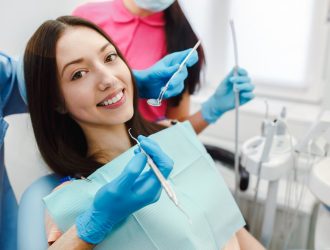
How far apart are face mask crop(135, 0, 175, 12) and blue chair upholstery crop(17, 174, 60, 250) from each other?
2.05ft

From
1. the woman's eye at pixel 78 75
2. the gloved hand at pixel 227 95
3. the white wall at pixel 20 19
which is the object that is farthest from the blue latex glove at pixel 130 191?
the gloved hand at pixel 227 95

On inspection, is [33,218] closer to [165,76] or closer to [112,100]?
[112,100]

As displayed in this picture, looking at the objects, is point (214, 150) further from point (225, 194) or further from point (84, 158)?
point (84, 158)

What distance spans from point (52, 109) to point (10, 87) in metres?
0.12

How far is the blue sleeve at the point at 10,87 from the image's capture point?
80cm

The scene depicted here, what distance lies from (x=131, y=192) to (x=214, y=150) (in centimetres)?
103

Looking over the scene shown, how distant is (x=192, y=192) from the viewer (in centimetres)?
87

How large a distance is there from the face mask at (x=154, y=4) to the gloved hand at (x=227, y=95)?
0.31 meters

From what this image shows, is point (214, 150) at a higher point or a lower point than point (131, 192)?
lower

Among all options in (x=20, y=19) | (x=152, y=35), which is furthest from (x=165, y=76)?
(x=20, y=19)

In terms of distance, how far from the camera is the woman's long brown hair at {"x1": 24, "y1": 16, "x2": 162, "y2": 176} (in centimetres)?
77

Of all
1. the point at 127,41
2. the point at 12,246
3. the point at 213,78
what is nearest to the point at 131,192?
Result: the point at 12,246

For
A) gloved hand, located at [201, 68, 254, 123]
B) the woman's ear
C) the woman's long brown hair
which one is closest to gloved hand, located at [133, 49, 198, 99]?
the woman's long brown hair

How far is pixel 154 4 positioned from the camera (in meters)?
1.08
